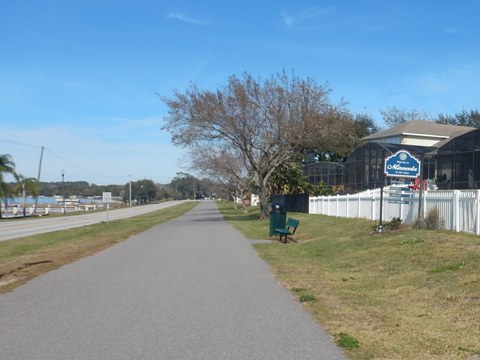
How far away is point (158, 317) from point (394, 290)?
4.37m

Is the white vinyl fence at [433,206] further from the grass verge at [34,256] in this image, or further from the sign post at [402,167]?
the grass verge at [34,256]

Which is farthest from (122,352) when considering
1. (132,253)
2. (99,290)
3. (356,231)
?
(356,231)

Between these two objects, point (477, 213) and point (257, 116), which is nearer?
point (477, 213)

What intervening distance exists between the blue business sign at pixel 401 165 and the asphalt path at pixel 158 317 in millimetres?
5792

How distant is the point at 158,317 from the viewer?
796 centimetres

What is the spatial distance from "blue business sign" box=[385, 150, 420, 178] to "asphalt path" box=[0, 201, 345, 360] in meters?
5.79

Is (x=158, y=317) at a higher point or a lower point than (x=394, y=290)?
lower

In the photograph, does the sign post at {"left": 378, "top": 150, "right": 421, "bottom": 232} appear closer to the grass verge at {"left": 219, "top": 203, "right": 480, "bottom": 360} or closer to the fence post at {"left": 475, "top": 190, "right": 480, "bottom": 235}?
the grass verge at {"left": 219, "top": 203, "right": 480, "bottom": 360}

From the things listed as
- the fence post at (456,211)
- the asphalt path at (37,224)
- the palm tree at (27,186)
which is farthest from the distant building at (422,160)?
the palm tree at (27,186)

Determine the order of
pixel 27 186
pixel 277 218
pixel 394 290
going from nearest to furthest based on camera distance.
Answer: pixel 394 290 → pixel 277 218 → pixel 27 186

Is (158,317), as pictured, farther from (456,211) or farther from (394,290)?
(456,211)

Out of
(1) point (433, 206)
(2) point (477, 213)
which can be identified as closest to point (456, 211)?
(2) point (477, 213)

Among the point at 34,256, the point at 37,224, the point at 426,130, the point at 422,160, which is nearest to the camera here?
the point at 34,256

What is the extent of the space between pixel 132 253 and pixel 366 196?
411 inches
